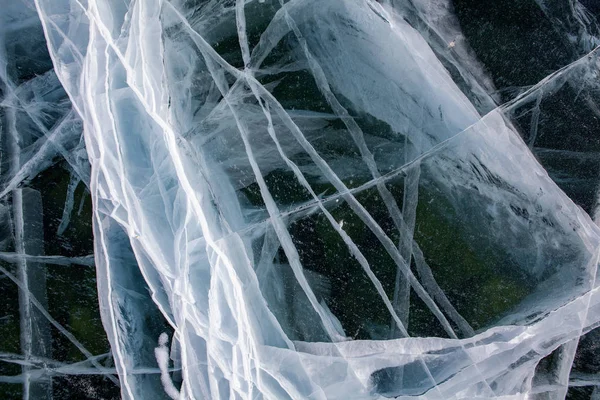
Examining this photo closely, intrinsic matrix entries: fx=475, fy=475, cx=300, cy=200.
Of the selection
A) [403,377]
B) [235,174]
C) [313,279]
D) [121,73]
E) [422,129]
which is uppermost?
[121,73]

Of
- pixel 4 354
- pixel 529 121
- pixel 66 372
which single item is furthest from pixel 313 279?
pixel 4 354

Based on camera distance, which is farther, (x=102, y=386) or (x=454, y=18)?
(x=102, y=386)

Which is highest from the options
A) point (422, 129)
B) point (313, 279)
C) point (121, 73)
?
point (121, 73)

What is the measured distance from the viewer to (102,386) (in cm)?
98

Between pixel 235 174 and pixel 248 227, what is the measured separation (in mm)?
91

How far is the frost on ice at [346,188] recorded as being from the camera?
0.73 meters

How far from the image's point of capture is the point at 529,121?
28.9 inches

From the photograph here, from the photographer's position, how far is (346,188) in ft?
2.53

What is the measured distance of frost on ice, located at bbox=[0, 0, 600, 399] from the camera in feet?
2.40

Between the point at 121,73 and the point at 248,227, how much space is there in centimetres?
32

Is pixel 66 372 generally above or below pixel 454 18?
below

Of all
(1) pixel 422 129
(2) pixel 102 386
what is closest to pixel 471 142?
(1) pixel 422 129

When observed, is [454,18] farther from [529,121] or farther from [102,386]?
[102,386]

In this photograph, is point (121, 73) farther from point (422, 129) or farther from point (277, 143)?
point (422, 129)
